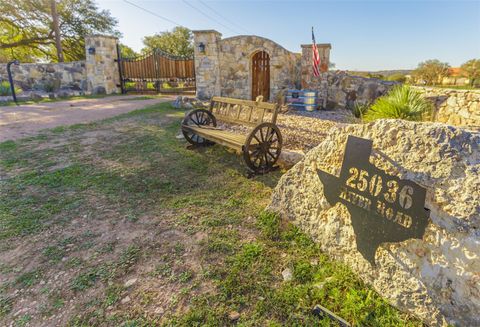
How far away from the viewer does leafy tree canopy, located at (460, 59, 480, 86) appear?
19.3 metres

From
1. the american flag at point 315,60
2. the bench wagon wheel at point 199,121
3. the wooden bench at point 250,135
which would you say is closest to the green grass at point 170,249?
the wooden bench at point 250,135

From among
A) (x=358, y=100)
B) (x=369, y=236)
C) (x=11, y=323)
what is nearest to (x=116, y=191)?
(x=11, y=323)

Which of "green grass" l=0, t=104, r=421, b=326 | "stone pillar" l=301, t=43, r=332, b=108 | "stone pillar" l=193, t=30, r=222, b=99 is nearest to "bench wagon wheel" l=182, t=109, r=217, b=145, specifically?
"green grass" l=0, t=104, r=421, b=326

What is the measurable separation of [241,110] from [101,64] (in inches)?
437

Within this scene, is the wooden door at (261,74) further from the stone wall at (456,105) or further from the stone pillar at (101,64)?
the stone pillar at (101,64)

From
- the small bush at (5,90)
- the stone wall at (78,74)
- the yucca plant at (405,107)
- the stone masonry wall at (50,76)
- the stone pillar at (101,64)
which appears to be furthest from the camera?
the stone masonry wall at (50,76)

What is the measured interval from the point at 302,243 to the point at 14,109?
10831 mm

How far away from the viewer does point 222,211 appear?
295 cm

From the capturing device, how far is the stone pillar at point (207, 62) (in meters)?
10.4

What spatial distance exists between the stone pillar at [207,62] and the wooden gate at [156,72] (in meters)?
2.82

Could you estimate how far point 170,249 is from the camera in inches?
91.9

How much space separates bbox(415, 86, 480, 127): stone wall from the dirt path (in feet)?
27.4

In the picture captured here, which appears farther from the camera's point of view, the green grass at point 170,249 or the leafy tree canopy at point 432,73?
the leafy tree canopy at point 432,73

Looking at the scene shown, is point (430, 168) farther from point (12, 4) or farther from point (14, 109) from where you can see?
point (12, 4)
